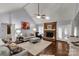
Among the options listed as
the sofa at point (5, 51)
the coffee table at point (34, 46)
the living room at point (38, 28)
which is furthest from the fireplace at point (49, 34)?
the sofa at point (5, 51)

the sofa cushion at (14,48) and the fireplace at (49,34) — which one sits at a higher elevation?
the fireplace at (49,34)

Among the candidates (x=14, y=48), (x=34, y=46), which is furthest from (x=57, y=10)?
(x=14, y=48)

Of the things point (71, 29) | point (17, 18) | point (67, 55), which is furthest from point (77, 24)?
point (17, 18)

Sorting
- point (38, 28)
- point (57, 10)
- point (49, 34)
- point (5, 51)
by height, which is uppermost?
point (57, 10)

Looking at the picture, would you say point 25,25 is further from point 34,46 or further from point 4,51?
point 4,51

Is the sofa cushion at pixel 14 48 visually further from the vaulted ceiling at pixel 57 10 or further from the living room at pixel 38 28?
the vaulted ceiling at pixel 57 10

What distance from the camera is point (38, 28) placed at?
2125mm

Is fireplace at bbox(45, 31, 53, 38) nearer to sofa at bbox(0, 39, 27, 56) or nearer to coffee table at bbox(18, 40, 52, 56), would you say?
coffee table at bbox(18, 40, 52, 56)

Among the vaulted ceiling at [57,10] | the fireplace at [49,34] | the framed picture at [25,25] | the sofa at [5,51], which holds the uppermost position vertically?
the vaulted ceiling at [57,10]

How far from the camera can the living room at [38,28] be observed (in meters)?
2.09

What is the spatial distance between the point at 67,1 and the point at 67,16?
269mm

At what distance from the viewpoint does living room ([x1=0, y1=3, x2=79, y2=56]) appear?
2088 millimetres

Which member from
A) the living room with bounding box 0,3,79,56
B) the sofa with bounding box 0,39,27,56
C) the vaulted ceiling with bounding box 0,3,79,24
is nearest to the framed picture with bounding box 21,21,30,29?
the living room with bounding box 0,3,79,56

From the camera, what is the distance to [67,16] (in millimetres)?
2088
